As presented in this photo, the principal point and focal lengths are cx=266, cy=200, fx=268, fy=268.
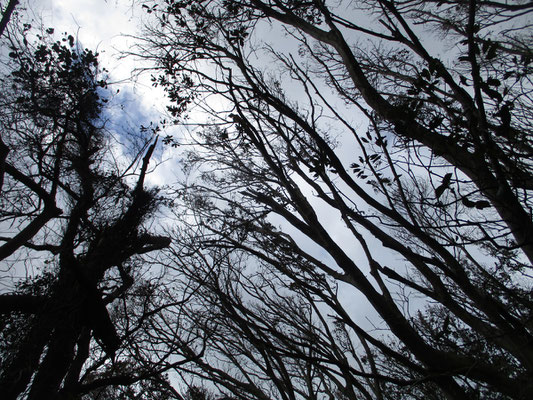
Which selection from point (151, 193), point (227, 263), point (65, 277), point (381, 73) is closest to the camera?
point (65, 277)

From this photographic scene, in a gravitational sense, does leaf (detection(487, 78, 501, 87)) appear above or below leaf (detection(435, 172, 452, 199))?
above

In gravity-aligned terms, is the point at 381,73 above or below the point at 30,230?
above

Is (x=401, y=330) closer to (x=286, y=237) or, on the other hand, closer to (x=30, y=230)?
(x=286, y=237)

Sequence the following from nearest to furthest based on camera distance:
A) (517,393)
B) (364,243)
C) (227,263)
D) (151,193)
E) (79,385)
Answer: (517,393) → (364,243) → (79,385) → (227,263) → (151,193)

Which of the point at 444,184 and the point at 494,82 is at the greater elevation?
the point at 494,82

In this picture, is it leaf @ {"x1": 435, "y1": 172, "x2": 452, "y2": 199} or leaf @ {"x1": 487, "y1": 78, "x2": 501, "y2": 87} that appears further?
leaf @ {"x1": 487, "y1": 78, "x2": 501, "y2": 87}

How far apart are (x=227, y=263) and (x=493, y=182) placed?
3171 millimetres

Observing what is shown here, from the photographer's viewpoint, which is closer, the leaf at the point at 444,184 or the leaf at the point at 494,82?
the leaf at the point at 444,184

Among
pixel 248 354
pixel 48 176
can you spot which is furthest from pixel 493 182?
pixel 48 176

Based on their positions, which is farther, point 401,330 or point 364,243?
point 364,243

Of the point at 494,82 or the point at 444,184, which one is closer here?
the point at 444,184

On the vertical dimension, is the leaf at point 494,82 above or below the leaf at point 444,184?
above

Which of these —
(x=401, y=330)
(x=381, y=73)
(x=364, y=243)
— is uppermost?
(x=381, y=73)

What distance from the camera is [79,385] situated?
110 inches
